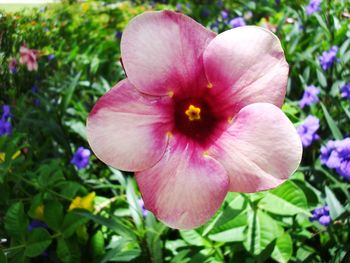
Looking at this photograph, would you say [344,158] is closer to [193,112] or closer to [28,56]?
[193,112]

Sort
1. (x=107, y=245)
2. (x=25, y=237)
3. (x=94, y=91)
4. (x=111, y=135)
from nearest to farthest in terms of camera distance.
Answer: (x=111, y=135), (x=25, y=237), (x=107, y=245), (x=94, y=91)

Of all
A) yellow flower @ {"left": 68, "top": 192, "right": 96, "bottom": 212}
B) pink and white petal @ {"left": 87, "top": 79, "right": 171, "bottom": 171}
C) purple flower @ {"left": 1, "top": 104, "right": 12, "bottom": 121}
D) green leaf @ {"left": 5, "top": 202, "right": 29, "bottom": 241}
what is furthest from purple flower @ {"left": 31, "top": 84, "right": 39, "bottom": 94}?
pink and white petal @ {"left": 87, "top": 79, "right": 171, "bottom": 171}

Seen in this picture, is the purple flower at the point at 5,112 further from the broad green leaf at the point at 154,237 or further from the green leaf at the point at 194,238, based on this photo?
the green leaf at the point at 194,238

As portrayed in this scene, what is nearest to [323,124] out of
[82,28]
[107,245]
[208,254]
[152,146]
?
[208,254]

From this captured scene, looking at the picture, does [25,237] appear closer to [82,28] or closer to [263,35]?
[263,35]

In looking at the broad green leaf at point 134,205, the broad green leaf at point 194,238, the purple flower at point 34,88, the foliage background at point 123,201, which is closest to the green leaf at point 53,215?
the foliage background at point 123,201

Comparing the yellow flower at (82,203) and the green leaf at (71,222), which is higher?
the green leaf at (71,222)
